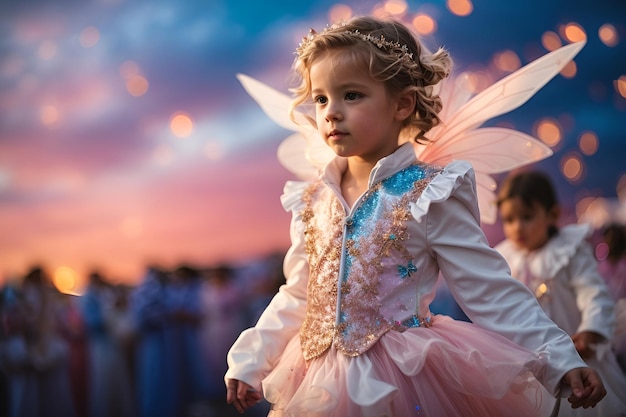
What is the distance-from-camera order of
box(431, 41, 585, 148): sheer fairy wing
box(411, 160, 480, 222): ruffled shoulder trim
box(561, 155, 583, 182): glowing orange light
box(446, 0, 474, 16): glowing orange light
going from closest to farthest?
box(411, 160, 480, 222): ruffled shoulder trim → box(431, 41, 585, 148): sheer fairy wing → box(446, 0, 474, 16): glowing orange light → box(561, 155, 583, 182): glowing orange light

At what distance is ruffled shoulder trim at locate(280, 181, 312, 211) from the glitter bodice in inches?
6.4

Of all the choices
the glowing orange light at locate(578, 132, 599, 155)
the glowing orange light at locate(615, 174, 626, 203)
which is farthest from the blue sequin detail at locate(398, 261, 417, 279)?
the glowing orange light at locate(615, 174, 626, 203)

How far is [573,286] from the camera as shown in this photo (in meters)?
3.30

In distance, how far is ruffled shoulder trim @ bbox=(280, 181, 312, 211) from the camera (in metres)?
2.24

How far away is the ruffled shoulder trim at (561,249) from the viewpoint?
3314mm

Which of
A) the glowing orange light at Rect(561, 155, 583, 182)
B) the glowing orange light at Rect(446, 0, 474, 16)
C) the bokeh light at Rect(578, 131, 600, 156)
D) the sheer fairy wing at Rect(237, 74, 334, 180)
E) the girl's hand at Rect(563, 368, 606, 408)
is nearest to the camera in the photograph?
the girl's hand at Rect(563, 368, 606, 408)

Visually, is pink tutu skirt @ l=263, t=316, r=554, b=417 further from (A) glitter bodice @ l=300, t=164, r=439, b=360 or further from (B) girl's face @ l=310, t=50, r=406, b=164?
(B) girl's face @ l=310, t=50, r=406, b=164

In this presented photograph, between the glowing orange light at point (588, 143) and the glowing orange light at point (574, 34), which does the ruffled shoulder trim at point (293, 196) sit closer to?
the glowing orange light at point (574, 34)

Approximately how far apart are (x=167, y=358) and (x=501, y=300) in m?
6.20

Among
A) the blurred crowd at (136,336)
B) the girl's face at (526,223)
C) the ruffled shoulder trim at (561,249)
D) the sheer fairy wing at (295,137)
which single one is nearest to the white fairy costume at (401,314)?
the sheer fairy wing at (295,137)

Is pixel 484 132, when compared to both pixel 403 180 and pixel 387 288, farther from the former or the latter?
pixel 387 288

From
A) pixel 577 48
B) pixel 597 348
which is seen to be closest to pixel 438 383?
pixel 577 48

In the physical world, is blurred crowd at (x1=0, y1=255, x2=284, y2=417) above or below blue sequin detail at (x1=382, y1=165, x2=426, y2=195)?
below

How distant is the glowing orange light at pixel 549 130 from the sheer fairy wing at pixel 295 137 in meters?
4.00
